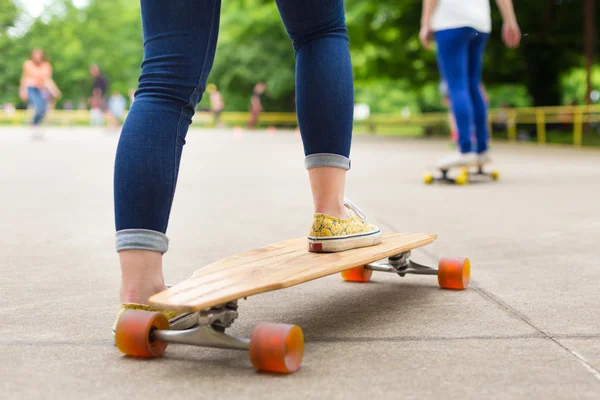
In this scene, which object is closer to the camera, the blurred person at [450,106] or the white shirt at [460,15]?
the white shirt at [460,15]

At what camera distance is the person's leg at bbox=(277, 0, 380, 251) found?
88.6 inches

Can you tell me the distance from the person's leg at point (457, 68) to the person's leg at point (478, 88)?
0.11m

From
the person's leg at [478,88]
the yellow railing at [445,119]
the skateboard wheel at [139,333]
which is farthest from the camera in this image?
the yellow railing at [445,119]

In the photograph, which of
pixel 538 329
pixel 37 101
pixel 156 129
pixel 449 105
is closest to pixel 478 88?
pixel 449 105

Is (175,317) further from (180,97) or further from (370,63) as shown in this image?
(370,63)

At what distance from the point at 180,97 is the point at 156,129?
0.40 ft

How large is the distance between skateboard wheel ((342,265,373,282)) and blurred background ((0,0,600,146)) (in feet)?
44.5

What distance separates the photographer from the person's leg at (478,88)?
6.71 metres

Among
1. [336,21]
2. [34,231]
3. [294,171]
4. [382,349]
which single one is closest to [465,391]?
[382,349]

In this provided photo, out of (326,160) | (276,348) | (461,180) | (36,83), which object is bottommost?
(461,180)

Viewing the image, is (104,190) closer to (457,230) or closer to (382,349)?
(457,230)

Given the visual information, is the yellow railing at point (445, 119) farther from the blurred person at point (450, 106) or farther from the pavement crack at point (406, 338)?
the pavement crack at point (406, 338)

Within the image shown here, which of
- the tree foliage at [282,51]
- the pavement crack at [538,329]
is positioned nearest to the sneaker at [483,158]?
the pavement crack at [538,329]

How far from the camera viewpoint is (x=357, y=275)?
2.84m
